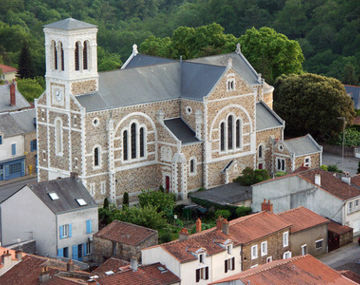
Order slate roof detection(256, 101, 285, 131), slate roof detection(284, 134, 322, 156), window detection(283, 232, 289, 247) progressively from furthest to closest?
slate roof detection(256, 101, 285, 131) < slate roof detection(284, 134, 322, 156) < window detection(283, 232, 289, 247)

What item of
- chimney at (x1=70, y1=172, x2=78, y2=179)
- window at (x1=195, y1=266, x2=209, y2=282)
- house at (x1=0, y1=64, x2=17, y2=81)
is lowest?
window at (x1=195, y1=266, x2=209, y2=282)

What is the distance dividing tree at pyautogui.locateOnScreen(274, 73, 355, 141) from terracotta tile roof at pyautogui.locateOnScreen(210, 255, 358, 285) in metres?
38.6

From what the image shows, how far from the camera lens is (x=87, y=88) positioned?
8850cm

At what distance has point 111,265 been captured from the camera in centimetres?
7119

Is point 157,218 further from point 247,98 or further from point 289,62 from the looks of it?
point 289,62

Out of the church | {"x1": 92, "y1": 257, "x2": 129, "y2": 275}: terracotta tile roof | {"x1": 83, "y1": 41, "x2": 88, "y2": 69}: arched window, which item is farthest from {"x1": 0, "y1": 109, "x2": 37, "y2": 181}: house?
{"x1": 92, "y1": 257, "x2": 129, "y2": 275}: terracotta tile roof

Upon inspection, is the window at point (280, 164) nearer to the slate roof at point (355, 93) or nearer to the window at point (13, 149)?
the window at point (13, 149)

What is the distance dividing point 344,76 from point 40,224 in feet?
212

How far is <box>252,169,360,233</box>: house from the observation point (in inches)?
3250

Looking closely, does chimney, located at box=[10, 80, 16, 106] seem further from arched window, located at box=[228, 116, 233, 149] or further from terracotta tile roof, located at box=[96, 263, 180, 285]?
terracotta tile roof, located at box=[96, 263, 180, 285]

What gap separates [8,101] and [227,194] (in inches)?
1111

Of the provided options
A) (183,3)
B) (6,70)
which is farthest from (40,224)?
(183,3)

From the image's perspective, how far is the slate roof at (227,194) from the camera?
89.0 metres

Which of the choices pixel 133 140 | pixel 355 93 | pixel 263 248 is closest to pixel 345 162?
pixel 355 93
